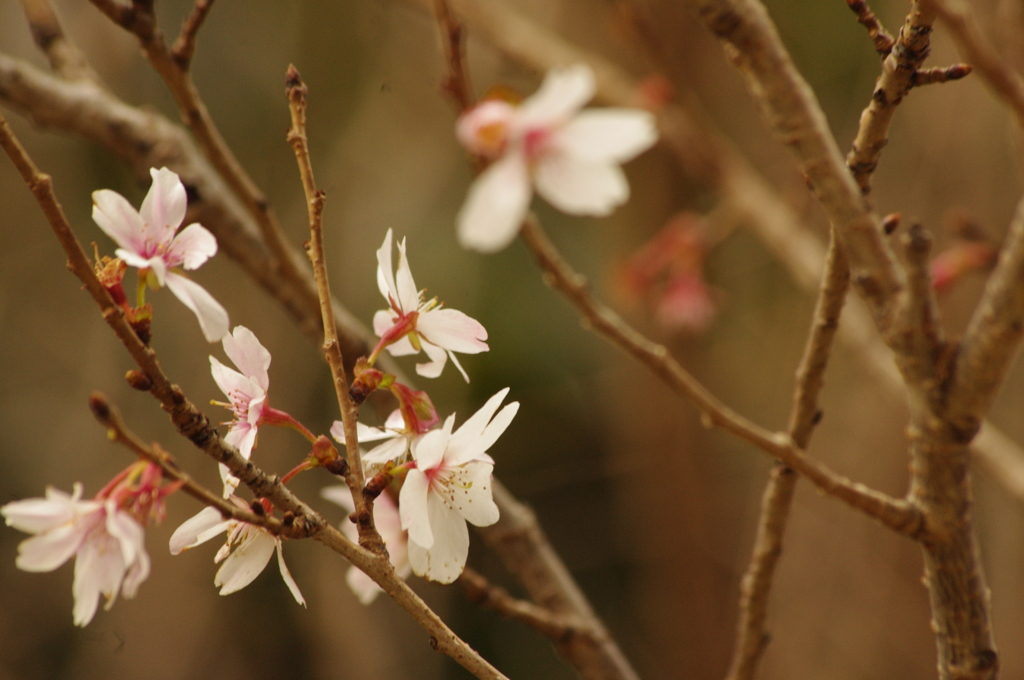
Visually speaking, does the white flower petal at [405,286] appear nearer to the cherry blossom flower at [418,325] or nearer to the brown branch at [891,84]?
the cherry blossom flower at [418,325]

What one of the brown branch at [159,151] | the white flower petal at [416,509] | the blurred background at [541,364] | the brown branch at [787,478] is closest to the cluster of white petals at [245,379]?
the white flower petal at [416,509]

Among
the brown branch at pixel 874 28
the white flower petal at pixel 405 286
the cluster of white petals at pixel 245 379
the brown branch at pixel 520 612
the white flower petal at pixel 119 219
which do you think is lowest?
the brown branch at pixel 520 612

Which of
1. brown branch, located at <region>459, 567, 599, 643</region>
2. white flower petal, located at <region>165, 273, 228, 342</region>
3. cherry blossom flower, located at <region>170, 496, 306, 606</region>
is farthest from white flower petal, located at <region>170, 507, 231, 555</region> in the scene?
brown branch, located at <region>459, 567, 599, 643</region>

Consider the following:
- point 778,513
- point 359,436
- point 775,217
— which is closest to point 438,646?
point 359,436

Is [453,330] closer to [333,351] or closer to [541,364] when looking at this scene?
[333,351]

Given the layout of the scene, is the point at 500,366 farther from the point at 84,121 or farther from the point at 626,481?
the point at 84,121

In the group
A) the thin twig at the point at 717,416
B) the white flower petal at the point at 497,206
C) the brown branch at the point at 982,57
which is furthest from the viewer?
the thin twig at the point at 717,416

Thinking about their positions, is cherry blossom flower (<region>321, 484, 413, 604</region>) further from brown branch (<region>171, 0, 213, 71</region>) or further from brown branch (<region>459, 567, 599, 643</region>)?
brown branch (<region>171, 0, 213, 71</region>)

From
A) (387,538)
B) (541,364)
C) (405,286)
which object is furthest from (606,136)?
(541,364)
